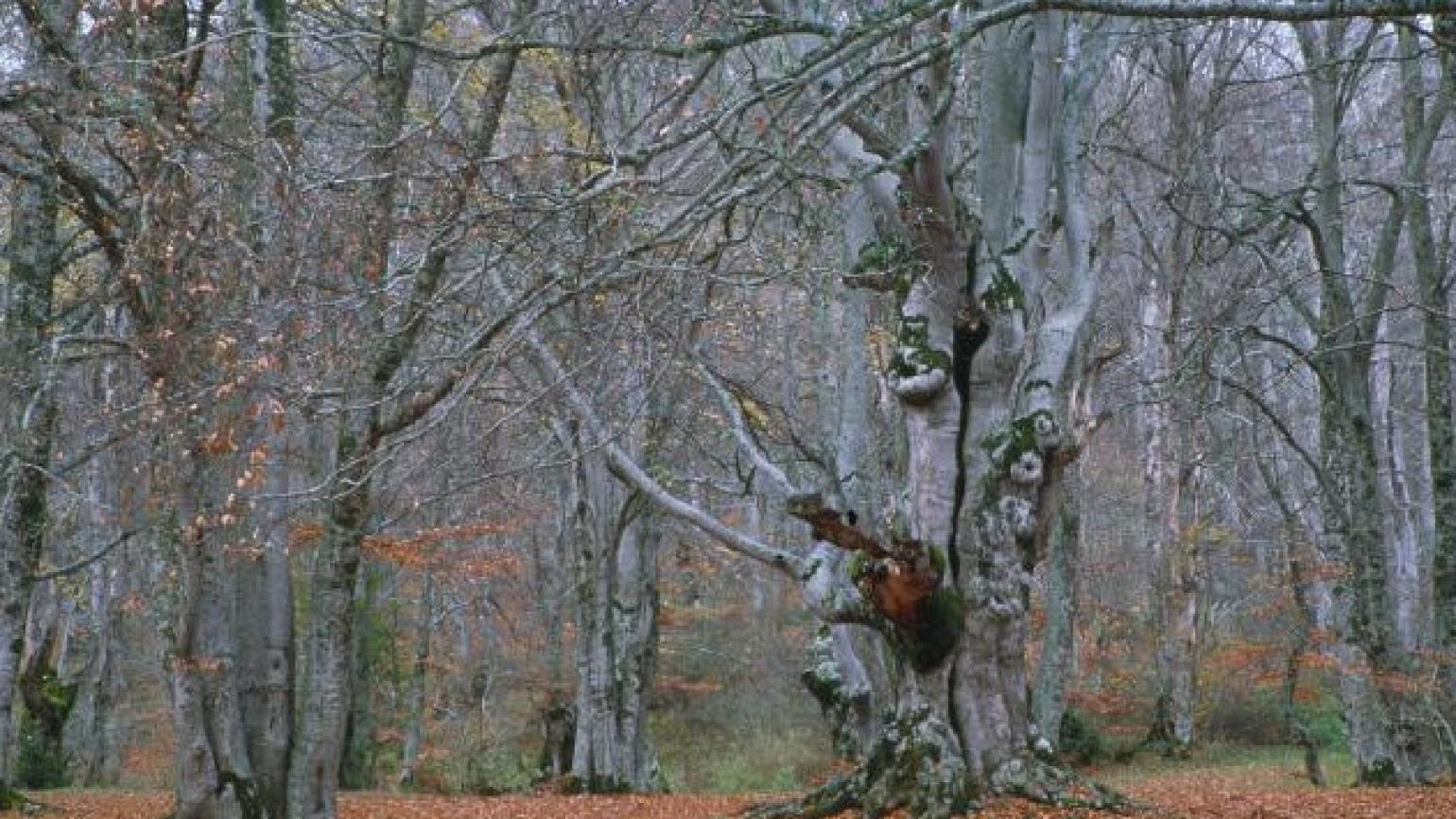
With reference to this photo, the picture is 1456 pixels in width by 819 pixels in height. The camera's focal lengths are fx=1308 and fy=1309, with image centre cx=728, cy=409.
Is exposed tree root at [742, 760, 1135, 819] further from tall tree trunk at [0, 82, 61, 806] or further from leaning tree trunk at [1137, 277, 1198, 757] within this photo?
leaning tree trunk at [1137, 277, 1198, 757]

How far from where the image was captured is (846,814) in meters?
7.69

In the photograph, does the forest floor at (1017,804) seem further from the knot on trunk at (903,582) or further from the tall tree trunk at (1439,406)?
the tall tree trunk at (1439,406)

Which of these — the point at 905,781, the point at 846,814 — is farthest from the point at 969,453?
the point at 846,814

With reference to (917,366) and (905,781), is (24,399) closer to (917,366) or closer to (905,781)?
(917,366)

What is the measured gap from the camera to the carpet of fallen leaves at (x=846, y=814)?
26.2 ft

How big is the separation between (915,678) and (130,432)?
4613mm

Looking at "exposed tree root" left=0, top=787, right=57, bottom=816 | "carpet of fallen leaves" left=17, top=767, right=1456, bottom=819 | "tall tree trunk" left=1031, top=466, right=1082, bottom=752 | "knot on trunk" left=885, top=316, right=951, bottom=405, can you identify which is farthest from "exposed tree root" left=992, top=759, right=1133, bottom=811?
"exposed tree root" left=0, top=787, right=57, bottom=816

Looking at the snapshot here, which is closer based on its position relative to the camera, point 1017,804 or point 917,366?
point 1017,804

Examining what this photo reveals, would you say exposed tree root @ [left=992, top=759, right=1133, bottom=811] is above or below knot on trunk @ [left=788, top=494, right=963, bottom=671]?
below

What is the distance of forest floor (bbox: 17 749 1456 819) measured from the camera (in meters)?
8.10

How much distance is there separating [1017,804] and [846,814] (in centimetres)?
102

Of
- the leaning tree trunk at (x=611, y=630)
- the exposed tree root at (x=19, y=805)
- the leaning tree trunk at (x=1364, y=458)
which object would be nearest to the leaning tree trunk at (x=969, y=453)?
the leaning tree trunk at (x=1364, y=458)

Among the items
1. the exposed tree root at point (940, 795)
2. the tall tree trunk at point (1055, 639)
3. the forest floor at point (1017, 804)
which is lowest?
the forest floor at point (1017, 804)

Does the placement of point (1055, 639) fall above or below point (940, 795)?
above
